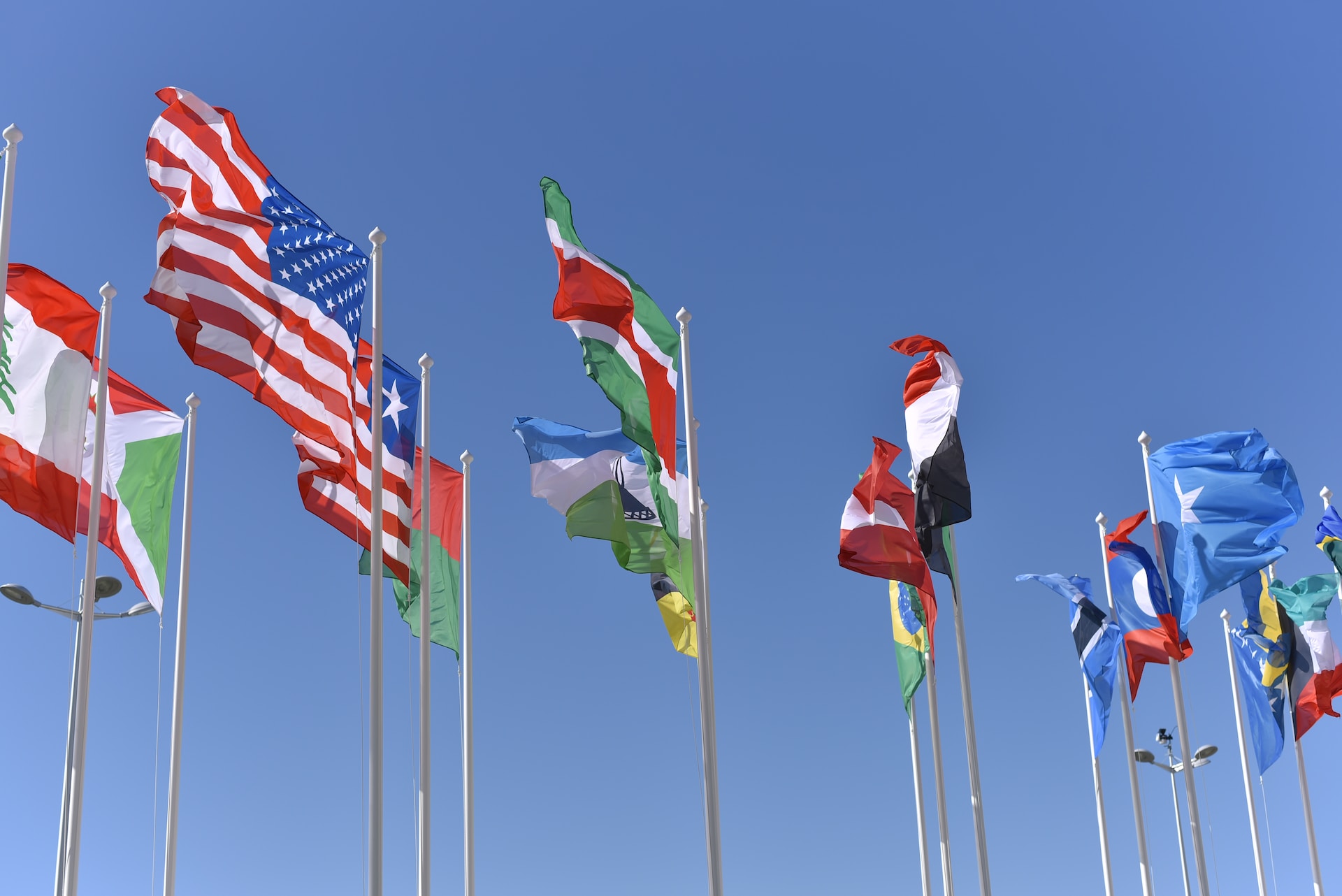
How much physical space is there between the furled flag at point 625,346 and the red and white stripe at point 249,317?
3.36 m

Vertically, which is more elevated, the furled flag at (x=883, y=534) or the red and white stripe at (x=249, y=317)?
the red and white stripe at (x=249, y=317)

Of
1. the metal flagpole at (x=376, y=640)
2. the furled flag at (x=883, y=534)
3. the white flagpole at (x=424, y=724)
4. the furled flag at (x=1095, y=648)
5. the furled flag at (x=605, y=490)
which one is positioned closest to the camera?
the metal flagpole at (x=376, y=640)

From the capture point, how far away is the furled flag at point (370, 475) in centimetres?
1555

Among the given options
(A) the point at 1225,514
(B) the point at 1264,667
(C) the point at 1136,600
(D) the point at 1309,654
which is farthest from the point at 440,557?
(D) the point at 1309,654

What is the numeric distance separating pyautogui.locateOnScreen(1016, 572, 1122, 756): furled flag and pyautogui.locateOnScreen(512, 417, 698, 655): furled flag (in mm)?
8168

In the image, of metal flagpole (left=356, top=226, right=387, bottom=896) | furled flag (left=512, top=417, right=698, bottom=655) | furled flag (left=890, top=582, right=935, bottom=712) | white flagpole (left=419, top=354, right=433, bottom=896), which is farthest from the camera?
furled flag (left=890, top=582, right=935, bottom=712)

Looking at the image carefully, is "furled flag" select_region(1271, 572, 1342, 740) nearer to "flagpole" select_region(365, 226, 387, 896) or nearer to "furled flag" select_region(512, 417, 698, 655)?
"furled flag" select_region(512, 417, 698, 655)

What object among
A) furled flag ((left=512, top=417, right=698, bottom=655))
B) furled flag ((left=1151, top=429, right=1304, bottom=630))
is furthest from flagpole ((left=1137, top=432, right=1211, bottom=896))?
furled flag ((left=512, top=417, right=698, bottom=655))

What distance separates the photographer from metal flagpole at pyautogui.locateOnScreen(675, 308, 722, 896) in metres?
15.8

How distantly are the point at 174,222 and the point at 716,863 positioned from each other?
Result: 394 inches

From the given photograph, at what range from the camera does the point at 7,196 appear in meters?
15.1

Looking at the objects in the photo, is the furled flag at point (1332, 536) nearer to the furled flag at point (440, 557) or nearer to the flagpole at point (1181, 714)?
the flagpole at point (1181, 714)

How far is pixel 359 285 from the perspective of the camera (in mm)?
15711

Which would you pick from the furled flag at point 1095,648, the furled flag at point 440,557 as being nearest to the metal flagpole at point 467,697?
the furled flag at point 440,557
